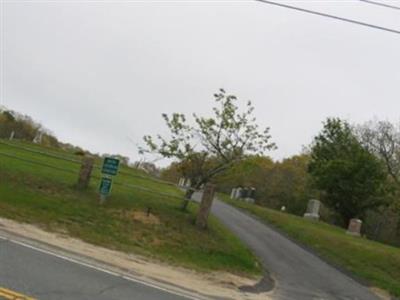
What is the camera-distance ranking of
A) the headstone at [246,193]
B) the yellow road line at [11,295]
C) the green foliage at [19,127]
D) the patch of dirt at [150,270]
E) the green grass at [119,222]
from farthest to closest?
1. the green foliage at [19,127]
2. the headstone at [246,193]
3. the green grass at [119,222]
4. the patch of dirt at [150,270]
5. the yellow road line at [11,295]

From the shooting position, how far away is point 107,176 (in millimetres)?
19094

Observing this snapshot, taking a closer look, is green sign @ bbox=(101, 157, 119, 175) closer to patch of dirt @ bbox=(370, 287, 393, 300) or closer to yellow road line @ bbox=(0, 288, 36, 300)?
patch of dirt @ bbox=(370, 287, 393, 300)

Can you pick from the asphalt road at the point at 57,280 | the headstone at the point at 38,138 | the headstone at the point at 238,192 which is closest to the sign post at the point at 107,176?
the asphalt road at the point at 57,280

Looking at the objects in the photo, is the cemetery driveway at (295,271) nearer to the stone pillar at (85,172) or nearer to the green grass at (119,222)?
the green grass at (119,222)

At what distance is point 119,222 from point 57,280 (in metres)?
7.98

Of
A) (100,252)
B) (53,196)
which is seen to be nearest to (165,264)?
(100,252)

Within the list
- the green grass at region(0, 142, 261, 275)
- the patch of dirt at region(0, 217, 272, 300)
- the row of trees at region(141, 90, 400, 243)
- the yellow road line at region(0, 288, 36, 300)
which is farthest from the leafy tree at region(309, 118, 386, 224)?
the yellow road line at region(0, 288, 36, 300)

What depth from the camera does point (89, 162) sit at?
20.3 m

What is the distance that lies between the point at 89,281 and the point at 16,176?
445 inches

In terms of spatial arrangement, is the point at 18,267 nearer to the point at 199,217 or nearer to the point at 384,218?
the point at 199,217

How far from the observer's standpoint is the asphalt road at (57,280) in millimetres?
8555

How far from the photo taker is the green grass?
50.5 feet

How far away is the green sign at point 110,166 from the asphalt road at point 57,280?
7498 millimetres

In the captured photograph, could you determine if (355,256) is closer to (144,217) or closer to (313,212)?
(144,217)
